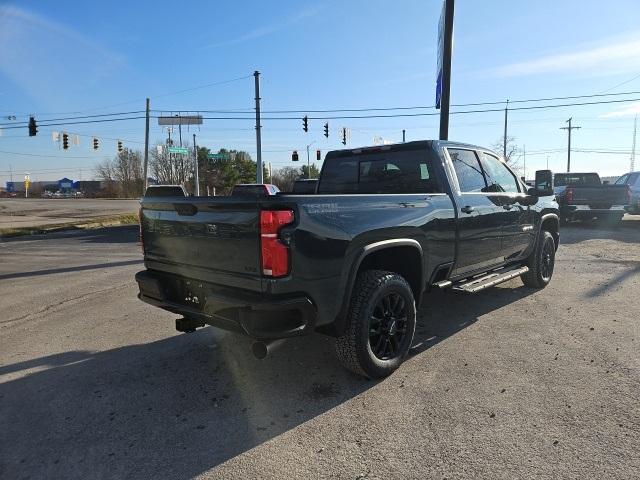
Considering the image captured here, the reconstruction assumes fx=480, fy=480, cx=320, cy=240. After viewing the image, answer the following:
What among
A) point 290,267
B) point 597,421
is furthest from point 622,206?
point 290,267

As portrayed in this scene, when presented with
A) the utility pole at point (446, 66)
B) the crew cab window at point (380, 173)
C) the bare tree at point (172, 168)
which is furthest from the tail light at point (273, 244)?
→ the bare tree at point (172, 168)

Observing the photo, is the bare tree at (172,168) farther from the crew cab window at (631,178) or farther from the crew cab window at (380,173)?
the crew cab window at (380,173)

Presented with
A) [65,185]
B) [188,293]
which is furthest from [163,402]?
[65,185]

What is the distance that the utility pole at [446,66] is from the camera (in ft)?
37.2

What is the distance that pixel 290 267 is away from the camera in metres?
3.11

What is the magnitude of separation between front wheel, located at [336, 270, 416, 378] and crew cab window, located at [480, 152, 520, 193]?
210 cm

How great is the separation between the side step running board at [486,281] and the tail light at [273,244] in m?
2.36

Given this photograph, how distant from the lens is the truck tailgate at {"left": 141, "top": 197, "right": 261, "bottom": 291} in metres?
3.18

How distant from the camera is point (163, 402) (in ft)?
11.6

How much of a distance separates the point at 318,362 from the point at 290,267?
A: 4.86 feet

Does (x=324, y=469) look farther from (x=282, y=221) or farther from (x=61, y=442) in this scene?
(x=61, y=442)

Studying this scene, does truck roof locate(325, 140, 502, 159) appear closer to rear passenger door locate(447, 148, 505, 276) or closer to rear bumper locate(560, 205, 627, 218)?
rear passenger door locate(447, 148, 505, 276)


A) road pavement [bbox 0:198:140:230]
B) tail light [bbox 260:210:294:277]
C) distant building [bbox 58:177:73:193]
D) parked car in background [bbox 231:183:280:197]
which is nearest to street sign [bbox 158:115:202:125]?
road pavement [bbox 0:198:140:230]

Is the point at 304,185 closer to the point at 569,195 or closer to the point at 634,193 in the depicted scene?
the point at 569,195
